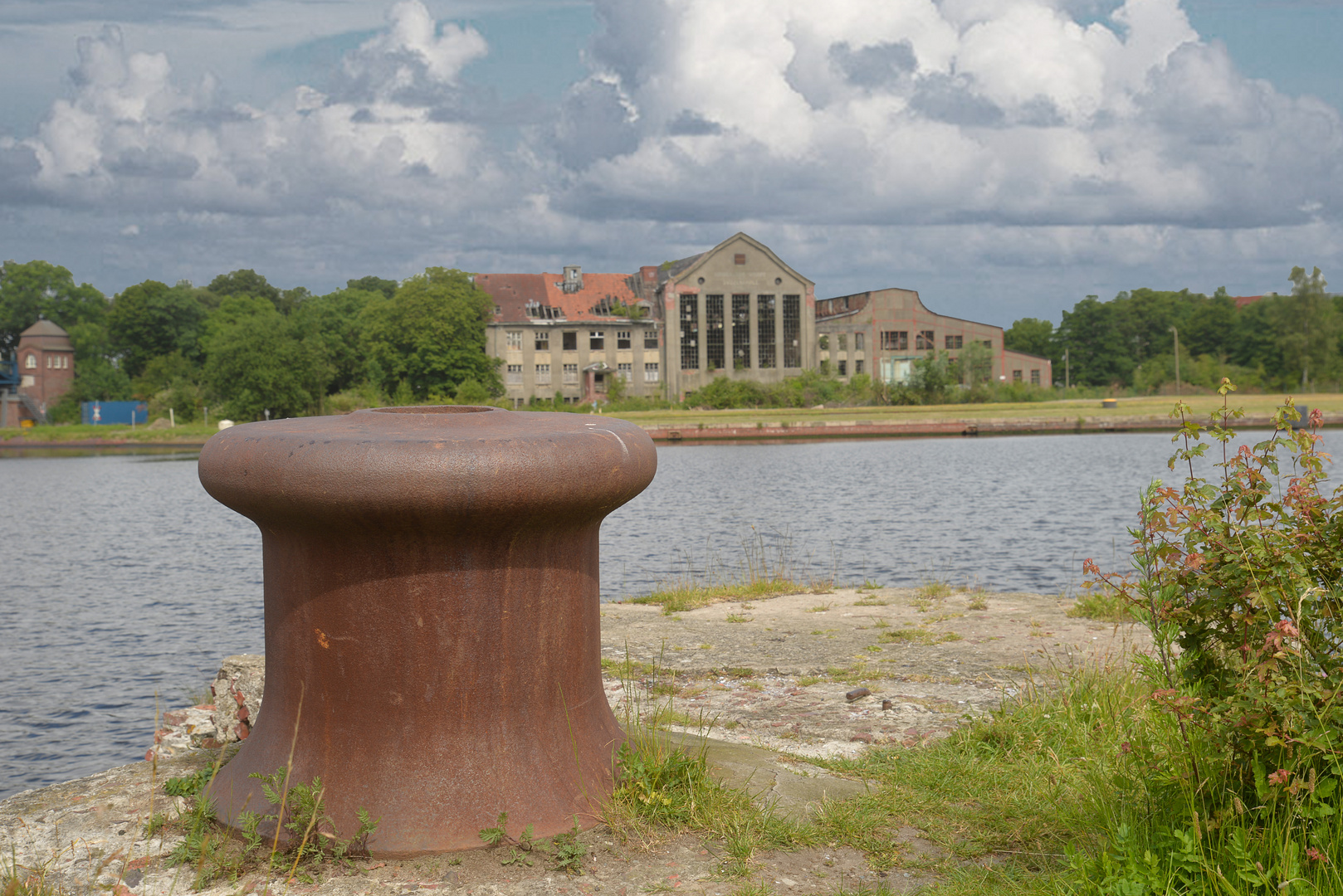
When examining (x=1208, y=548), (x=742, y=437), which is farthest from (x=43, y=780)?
(x=742, y=437)

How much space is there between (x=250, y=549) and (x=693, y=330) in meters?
60.7

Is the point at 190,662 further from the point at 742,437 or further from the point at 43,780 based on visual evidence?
the point at 742,437

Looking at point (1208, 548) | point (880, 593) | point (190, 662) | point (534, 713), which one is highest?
point (1208, 548)

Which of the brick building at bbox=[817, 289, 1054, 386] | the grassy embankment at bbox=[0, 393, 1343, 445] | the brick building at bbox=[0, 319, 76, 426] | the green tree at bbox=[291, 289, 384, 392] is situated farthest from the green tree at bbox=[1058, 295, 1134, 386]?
the brick building at bbox=[0, 319, 76, 426]

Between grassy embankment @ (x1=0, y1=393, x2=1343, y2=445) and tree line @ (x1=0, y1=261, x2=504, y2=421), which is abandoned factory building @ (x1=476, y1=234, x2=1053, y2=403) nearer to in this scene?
tree line @ (x1=0, y1=261, x2=504, y2=421)

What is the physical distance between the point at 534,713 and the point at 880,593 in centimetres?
722

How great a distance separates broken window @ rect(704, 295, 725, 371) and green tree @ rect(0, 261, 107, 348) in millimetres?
55720

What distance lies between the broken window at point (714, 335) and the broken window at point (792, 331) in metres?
4.99

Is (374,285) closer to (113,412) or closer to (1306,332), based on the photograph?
(113,412)

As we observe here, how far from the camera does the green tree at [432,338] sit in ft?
250

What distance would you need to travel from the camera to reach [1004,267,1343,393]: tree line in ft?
276

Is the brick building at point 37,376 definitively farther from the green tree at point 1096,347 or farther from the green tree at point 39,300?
the green tree at point 1096,347

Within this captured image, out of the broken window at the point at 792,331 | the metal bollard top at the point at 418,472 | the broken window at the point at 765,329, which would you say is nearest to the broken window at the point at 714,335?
the broken window at the point at 765,329

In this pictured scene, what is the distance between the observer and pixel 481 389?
7175 centimetres
